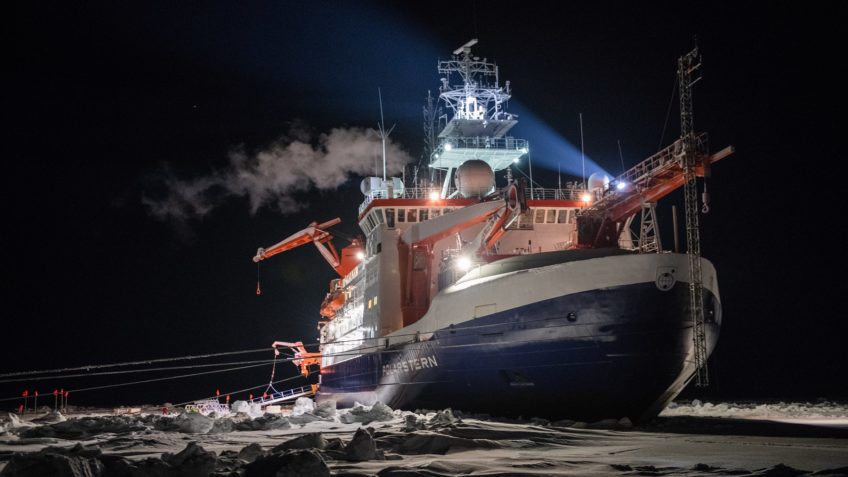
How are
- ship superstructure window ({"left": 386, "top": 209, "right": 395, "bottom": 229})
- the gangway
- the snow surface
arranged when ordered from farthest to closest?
the gangway, ship superstructure window ({"left": 386, "top": 209, "right": 395, "bottom": 229}), the snow surface

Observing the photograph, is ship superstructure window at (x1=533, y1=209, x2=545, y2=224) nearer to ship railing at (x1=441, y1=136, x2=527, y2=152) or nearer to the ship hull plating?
ship railing at (x1=441, y1=136, x2=527, y2=152)

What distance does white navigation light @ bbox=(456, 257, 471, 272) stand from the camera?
21814 mm

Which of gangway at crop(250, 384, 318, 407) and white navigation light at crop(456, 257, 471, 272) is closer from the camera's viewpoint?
white navigation light at crop(456, 257, 471, 272)

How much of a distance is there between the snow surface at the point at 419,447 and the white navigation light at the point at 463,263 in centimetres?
464

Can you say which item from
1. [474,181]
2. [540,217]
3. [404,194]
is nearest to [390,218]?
[404,194]

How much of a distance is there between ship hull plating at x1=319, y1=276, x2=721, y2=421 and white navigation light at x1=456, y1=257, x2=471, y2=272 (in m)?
3.01

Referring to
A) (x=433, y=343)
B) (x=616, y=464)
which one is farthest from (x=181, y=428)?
(x=616, y=464)

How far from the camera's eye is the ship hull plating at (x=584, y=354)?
16.6 m

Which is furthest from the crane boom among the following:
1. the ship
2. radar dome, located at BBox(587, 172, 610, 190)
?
radar dome, located at BBox(587, 172, 610, 190)

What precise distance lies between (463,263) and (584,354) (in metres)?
6.12

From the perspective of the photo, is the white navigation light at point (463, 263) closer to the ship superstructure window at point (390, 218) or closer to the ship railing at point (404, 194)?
the ship superstructure window at point (390, 218)

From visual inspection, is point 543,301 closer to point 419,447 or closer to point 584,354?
point 584,354

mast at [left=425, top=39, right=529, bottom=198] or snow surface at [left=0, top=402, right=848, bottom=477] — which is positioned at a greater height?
mast at [left=425, top=39, right=529, bottom=198]

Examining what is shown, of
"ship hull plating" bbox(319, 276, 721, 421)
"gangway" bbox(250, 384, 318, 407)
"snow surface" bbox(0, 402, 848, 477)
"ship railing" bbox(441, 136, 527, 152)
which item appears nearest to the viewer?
"snow surface" bbox(0, 402, 848, 477)
